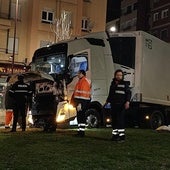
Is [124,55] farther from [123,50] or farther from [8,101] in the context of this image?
[8,101]

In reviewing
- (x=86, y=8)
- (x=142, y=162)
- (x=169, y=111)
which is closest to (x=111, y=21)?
(x=86, y=8)

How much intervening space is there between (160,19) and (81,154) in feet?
183

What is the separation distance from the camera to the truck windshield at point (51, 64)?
17578 millimetres

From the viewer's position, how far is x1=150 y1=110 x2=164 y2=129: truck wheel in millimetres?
19750

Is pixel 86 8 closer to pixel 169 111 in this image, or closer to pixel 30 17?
pixel 30 17

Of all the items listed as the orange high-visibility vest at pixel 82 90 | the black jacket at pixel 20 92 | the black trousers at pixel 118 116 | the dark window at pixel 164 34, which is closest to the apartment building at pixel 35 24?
the dark window at pixel 164 34

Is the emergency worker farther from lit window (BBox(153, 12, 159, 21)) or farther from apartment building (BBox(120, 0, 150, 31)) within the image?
apartment building (BBox(120, 0, 150, 31))

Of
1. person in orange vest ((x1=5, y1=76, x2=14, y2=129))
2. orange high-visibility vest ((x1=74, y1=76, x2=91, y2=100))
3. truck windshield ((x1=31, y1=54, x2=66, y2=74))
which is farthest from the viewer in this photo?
truck windshield ((x1=31, y1=54, x2=66, y2=74))

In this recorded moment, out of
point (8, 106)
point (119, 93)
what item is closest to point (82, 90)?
point (119, 93)

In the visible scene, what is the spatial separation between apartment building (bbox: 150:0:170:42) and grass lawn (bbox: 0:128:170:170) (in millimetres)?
49659

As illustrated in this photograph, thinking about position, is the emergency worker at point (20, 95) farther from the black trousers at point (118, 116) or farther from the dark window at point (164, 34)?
the dark window at point (164, 34)

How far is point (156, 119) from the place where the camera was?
2003 cm

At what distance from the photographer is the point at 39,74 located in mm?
16359

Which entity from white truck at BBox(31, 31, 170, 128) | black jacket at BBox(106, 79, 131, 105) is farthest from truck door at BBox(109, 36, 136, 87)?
black jacket at BBox(106, 79, 131, 105)
